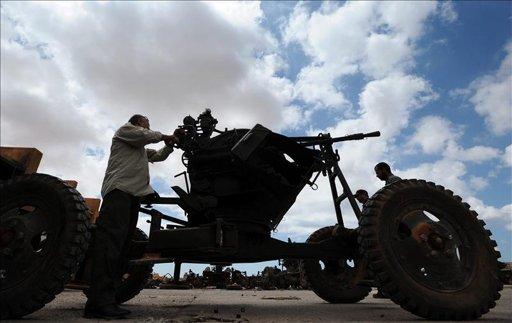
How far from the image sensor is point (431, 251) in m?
3.39

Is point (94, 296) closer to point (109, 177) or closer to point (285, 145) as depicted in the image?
point (109, 177)

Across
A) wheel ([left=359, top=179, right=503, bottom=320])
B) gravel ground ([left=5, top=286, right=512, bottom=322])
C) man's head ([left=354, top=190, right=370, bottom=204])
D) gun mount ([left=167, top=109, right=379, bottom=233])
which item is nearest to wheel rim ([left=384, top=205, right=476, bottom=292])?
wheel ([left=359, top=179, right=503, bottom=320])

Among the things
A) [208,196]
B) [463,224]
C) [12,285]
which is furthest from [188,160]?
[463,224]

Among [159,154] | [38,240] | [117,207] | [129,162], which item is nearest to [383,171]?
[159,154]

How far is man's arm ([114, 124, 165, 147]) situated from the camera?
3.41m

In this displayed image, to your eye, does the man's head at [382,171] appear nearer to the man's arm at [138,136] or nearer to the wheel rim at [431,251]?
the wheel rim at [431,251]

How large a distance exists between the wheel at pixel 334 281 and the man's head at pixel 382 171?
4.09ft

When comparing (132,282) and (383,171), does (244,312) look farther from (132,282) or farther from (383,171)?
(383,171)

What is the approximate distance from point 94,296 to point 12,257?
0.68 metres

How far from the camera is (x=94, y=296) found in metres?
2.98

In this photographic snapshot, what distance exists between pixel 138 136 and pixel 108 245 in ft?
3.13

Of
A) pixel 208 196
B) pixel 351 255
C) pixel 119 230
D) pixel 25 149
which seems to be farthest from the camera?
pixel 25 149

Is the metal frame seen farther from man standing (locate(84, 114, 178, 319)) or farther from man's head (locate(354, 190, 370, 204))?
man's head (locate(354, 190, 370, 204))

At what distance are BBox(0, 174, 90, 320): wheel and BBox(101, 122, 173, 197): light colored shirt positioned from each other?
0.32 metres
